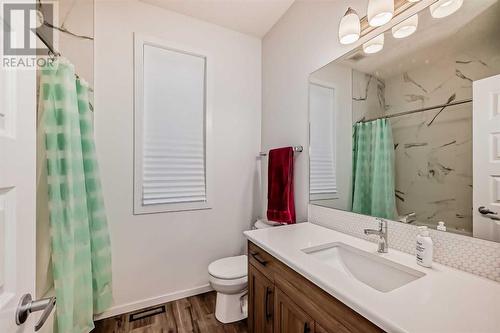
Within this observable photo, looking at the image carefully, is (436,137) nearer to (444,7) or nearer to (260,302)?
(444,7)

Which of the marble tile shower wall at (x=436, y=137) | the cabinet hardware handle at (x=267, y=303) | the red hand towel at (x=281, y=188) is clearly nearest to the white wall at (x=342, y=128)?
the marble tile shower wall at (x=436, y=137)

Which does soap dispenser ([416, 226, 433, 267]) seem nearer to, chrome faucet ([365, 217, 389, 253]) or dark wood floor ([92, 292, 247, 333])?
chrome faucet ([365, 217, 389, 253])

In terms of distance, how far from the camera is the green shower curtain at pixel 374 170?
119cm

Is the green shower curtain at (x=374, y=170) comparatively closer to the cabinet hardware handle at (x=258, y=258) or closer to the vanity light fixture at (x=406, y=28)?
the vanity light fixture at (x=406, y=28)

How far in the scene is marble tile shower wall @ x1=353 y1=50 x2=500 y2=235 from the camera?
90cm

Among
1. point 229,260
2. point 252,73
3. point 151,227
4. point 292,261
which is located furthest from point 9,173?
point 252,73

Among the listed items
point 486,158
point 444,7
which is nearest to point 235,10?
point 444,7

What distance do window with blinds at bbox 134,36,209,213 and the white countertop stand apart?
4.12 ft

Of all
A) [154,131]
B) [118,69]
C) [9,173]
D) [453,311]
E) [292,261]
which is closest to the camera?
[9,173]

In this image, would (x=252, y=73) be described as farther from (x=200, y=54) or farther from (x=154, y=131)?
(x=154, y=131)

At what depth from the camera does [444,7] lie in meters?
0.97

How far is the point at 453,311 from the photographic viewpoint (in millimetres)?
630

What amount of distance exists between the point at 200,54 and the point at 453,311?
2.36 m

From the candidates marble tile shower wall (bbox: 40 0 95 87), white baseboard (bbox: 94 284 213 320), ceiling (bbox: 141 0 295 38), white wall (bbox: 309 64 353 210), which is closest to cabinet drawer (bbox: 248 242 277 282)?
white wall (bbox: 309 64 353 210)
